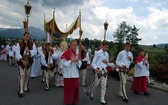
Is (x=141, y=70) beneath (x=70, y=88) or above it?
above

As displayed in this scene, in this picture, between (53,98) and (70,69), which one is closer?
(70,69)

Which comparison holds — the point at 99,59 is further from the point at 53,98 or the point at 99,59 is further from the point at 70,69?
the point at 53,98

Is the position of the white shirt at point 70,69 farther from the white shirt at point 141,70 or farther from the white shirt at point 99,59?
the white shirt at point 141,70

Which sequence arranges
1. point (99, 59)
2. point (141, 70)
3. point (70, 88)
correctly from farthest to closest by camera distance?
1. point (141, 70)
2. point (99, 59)
3. point (70, 88)

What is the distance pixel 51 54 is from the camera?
9195mm

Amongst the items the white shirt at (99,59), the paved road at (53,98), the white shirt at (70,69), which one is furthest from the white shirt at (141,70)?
the white shirt at (70,69)

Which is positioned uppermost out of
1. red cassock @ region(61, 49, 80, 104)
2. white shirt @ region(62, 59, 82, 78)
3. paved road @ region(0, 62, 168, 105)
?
white shirt @ region(62, 59, 82, 78)

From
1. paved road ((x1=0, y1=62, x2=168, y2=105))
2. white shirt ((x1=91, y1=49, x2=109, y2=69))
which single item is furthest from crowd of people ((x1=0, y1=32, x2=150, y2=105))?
paved road ((x1=0, y1=62, x2=168, y2=105))

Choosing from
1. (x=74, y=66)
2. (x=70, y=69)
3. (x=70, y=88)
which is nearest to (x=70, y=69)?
(x=70, y=69)

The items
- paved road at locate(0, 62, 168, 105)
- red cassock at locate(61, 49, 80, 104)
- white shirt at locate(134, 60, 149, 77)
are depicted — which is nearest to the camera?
red cassock at locate(61, 49, 80, 104)

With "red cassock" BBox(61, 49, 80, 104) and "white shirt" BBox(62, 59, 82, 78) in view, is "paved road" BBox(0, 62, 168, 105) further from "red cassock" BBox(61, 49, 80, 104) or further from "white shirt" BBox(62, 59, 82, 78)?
"white shirt" BBox(62, 59, 82, 78)

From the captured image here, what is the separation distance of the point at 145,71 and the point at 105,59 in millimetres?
2761

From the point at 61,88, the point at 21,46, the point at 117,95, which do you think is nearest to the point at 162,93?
the point at 117,95

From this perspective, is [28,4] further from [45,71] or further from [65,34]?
[65,34]
